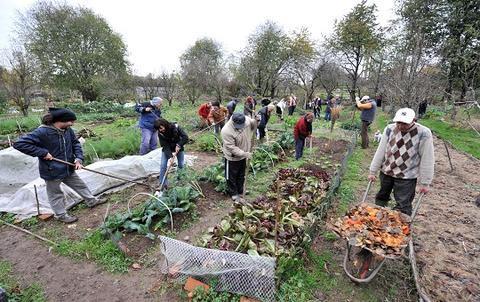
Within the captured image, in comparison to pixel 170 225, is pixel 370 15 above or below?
above

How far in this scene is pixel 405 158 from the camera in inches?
126

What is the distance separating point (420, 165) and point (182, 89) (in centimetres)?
2476

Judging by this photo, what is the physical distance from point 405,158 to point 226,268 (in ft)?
8.16

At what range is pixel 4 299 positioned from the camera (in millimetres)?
2449

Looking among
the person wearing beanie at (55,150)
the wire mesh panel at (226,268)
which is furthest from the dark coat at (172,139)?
the wire mesh panel at (226,268)

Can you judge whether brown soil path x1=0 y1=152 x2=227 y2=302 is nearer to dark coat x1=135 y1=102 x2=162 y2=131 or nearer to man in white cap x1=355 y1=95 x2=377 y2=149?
dark coat x1=135 y1=102 x2=162 y2=131

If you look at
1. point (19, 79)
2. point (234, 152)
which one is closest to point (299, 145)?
point (234, 152)

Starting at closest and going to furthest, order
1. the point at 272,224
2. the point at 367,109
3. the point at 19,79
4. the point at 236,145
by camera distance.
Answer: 1. the point at 272,224
2. the point at 236,145
3. the point at 367,109
4. the point at 19,79

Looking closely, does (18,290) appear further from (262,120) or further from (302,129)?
(262,120)

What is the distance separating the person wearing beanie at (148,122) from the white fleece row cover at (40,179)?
476mm

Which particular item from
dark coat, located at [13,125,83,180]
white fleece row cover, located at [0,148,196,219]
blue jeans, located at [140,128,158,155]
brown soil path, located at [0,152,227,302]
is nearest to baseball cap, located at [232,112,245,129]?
brown soil path, located at [0,152,227,302]

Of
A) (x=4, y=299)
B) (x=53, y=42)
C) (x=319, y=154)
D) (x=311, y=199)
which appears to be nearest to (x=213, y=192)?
(x=311, y=199)

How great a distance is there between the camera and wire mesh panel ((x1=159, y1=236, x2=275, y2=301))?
8.63 ft

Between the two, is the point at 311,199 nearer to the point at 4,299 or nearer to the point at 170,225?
the point at 170,225
